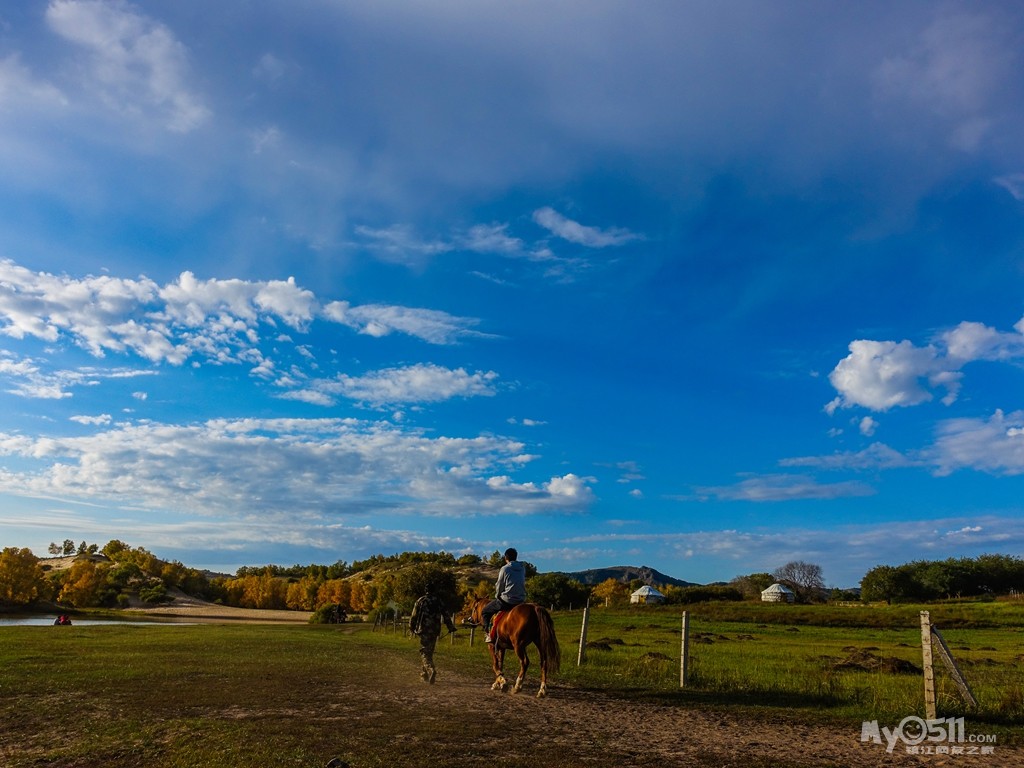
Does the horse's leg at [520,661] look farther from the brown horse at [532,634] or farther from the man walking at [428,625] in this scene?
the man walking at [428,625]

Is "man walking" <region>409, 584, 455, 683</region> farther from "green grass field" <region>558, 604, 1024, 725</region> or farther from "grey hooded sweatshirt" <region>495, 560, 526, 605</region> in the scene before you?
"green grass field" <region>558, 604, 1024, 725</region>

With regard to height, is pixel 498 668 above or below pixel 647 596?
above

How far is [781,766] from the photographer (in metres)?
8.70

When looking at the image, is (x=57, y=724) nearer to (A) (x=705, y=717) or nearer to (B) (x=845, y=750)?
(A) (x=705, y=717)

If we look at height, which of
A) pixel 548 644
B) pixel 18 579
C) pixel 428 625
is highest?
pixel 548 644

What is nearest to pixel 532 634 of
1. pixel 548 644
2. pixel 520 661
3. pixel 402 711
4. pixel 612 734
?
pixel 548 644

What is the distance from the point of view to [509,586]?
15.2 metres

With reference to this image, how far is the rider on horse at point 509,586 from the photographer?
1514 centimetres

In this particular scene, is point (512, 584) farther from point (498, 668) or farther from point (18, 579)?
point (18, 579)

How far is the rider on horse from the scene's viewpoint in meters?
15.1

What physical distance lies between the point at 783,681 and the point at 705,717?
5.90 m

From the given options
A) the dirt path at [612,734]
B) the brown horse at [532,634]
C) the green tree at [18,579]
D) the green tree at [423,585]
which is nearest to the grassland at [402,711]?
the dirt path at [612,734]

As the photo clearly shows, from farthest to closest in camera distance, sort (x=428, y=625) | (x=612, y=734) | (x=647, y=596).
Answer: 1. (x=647, y=596)
2. (x=428, y=625)
3. (x=612, y=734)

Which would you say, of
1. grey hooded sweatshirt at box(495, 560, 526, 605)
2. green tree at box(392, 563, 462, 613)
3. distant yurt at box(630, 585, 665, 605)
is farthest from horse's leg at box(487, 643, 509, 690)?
distant yurt at box(630, 585, 665, 605)
